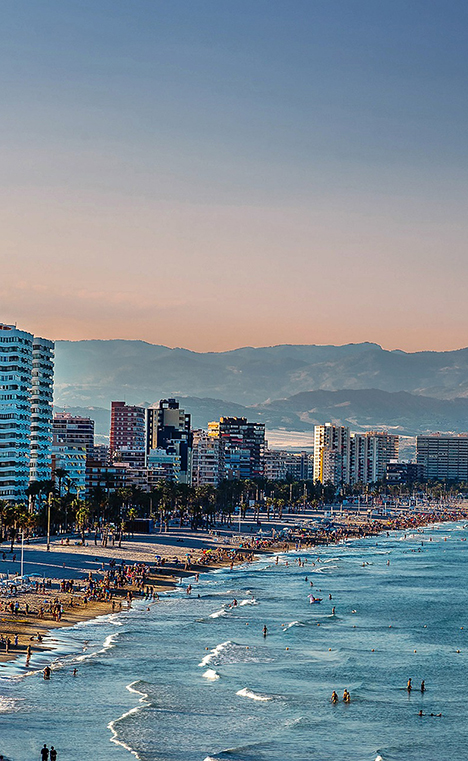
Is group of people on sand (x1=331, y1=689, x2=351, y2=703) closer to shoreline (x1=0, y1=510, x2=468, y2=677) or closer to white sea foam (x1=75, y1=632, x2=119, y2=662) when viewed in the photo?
white sea foam (x1=75, y1=632, x2=119, y2=662)

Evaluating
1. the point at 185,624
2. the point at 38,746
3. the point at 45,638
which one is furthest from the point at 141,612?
the point at 38,746

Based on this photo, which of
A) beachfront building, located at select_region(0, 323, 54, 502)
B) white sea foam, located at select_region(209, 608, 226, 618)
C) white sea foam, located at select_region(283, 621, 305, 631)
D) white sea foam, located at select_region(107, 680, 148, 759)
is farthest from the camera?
beachfront building, located at select_region(0, 323, 54, 502)

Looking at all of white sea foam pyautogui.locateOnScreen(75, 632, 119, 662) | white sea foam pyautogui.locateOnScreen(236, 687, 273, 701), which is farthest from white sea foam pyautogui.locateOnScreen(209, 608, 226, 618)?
white sea foam pyautogui.locateOnScreen(236, 687, 273, 701)

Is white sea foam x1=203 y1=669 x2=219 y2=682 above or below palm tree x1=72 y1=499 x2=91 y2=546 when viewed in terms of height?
below

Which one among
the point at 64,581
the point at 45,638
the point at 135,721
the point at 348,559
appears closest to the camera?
the point at 135,721

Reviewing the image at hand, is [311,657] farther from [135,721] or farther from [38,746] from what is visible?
[38,746]

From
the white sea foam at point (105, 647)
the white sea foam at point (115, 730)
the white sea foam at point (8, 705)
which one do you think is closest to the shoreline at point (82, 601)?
the white sea foam at point (105, 647)

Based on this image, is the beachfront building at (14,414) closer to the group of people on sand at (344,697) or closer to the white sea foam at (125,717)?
the white sea foam at (125,717)
